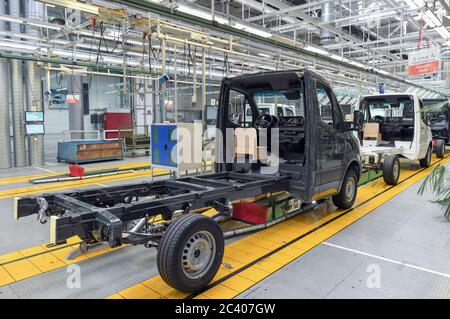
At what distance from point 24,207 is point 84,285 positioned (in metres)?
0.95

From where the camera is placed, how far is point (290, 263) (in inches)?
138

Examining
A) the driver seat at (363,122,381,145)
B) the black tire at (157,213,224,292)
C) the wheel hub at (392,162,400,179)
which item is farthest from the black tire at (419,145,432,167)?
the black tire at (157,213,224,292)

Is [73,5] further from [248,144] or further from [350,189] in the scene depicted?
[350,189]

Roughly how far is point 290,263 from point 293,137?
7.26ft

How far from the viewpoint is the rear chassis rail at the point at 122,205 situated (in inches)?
103

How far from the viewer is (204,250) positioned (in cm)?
304

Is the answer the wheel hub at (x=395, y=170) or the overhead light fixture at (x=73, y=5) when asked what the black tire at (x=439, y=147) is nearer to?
the wheel hub at (x=395, y=170)

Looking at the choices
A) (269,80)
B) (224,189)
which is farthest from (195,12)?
(224,189)

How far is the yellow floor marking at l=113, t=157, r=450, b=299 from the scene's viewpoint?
10.00 feet

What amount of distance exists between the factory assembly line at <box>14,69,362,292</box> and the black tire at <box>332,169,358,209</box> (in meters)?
0.02
